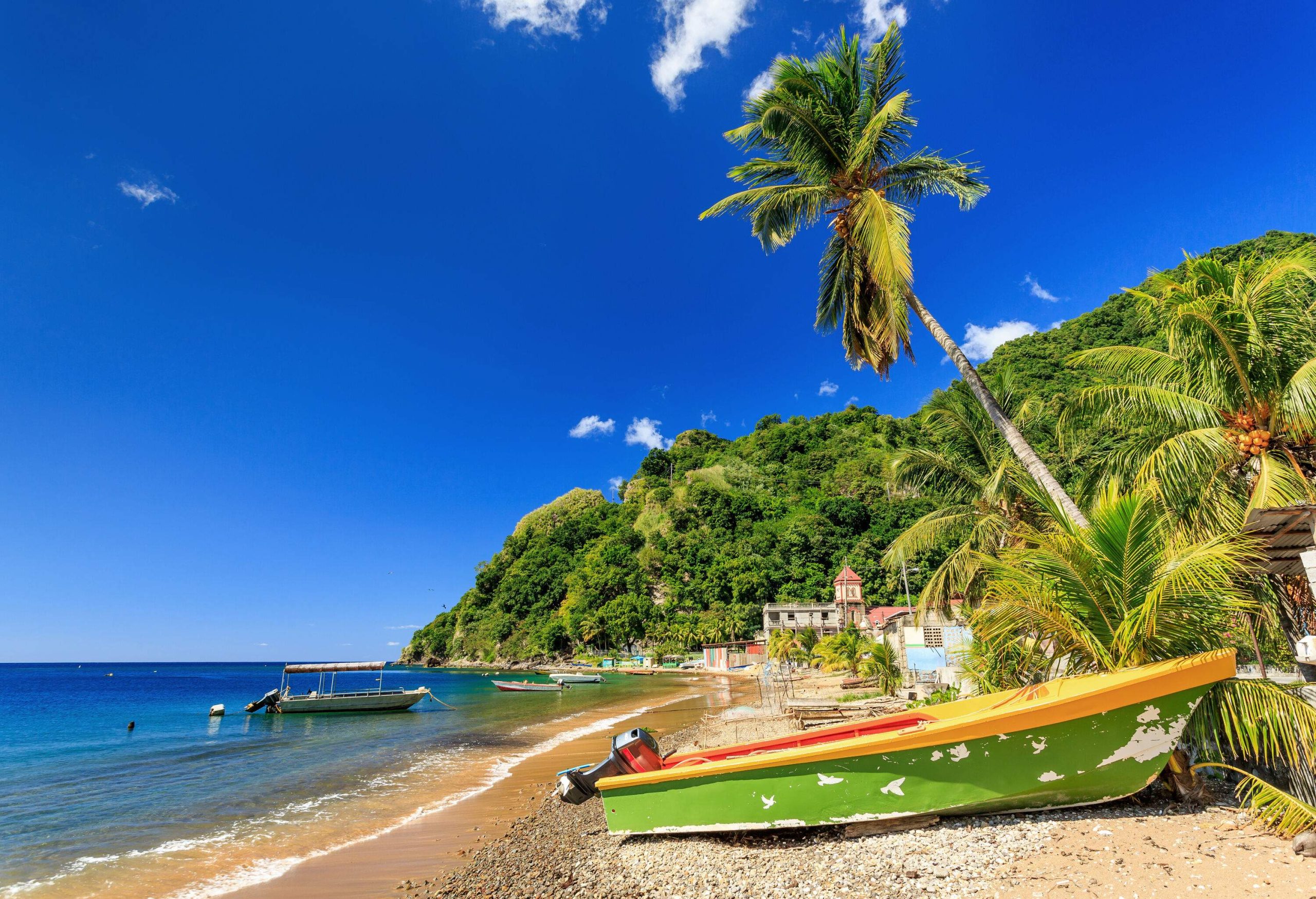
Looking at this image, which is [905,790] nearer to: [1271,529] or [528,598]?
[1271,529]

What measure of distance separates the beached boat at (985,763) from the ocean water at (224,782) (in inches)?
267

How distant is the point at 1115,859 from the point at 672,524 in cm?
6756

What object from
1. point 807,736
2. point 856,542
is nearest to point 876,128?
point 807,736

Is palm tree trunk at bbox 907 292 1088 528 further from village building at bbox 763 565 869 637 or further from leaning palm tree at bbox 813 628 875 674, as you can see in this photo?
village building at bbox 763 565 869 637

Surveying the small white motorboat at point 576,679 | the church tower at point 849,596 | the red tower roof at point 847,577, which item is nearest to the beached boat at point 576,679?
the small white motorboat at point 576,679

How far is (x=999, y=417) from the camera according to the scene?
8.65m

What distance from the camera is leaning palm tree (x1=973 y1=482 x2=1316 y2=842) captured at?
4.23 m

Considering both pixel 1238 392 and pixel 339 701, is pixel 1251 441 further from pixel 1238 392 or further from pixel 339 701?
pixel 339 701

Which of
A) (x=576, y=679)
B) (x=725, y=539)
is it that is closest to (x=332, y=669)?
(x=576, y=679)

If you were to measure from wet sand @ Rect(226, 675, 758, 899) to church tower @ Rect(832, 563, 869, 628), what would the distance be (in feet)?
119

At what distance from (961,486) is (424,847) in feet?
46.4

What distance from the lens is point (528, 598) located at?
7838cm

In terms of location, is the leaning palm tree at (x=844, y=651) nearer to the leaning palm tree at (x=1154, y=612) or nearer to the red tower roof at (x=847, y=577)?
the red tower roof at (x=847, y=577)

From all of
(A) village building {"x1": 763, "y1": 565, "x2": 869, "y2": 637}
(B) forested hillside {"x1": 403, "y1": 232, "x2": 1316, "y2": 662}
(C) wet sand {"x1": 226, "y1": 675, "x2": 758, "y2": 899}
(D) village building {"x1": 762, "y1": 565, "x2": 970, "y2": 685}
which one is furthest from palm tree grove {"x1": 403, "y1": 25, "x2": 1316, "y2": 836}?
(B) forested hillside {"x1": 403, "y1": 232, "x2": 1316, "y2": 662}
